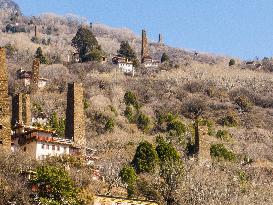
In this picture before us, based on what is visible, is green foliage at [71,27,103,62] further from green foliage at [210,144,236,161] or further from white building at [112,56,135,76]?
green foliage at [210,144,236,161]

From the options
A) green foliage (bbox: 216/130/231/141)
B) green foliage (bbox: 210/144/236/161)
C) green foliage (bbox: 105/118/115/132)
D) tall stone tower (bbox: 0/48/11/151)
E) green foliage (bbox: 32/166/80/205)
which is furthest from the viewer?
green foliage (bbox: 216/130/231/141)

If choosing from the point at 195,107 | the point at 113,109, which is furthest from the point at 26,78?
the point at 195,107

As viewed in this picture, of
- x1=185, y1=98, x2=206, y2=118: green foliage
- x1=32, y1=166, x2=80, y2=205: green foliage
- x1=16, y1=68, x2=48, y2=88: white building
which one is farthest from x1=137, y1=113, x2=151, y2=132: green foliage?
x1=32, y1=166, x2=80, y2=205: green foliage

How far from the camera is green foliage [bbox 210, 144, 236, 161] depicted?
2446 inches

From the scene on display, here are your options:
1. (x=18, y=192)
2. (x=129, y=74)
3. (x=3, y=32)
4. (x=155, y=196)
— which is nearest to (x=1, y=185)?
(x=18, y=192)

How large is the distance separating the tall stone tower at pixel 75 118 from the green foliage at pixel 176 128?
15.6 meters

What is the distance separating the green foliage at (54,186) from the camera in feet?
117

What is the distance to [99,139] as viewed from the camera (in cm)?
6781

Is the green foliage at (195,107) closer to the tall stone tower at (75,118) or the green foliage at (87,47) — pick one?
the green foliage at (87,47)

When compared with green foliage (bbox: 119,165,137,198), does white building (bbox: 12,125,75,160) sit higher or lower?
higher

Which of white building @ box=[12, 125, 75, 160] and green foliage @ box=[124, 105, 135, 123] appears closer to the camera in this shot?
white building @ box=[12, 125, 75, 160]

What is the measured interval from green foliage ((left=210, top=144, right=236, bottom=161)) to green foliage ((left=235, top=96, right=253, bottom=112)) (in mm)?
27681

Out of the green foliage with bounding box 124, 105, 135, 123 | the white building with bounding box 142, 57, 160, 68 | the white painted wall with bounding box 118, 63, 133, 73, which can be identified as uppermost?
the white building with bounding box 142, 57, 160, 68

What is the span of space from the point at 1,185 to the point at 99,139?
32325 millimetres
